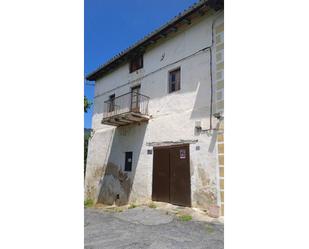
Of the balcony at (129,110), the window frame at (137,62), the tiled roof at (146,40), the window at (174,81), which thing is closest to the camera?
the tiled roof at (146,40)

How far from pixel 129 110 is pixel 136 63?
2.11 meters

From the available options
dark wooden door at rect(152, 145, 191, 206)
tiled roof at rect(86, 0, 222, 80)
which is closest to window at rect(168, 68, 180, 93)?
tiled roof at rect(86, 0, 222, 80)

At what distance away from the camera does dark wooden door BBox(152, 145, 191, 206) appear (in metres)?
8.20

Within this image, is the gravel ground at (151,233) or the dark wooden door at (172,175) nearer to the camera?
the gravel ground at (151,233)

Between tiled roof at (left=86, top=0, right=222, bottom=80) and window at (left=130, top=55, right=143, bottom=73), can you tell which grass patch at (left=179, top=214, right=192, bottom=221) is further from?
window at (left=130, top=55, right=143, bottom=73)

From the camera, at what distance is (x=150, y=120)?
32.3 ft

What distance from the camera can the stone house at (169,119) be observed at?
7.66 meters

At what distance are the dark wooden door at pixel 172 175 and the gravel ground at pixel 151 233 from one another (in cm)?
134

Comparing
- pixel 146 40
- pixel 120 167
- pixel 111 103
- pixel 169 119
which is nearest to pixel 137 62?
pixel 146 40

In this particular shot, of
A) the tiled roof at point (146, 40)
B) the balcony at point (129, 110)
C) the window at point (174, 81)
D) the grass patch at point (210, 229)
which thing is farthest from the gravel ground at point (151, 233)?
the tiled roof at point (146, 40)

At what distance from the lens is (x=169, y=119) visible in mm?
9047

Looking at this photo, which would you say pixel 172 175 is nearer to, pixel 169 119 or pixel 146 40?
pixel 169 119

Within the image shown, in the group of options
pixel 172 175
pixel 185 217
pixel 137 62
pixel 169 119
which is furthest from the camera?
pixel 137 62

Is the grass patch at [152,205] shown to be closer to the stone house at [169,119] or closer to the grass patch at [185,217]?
the stone house at [169,119]
